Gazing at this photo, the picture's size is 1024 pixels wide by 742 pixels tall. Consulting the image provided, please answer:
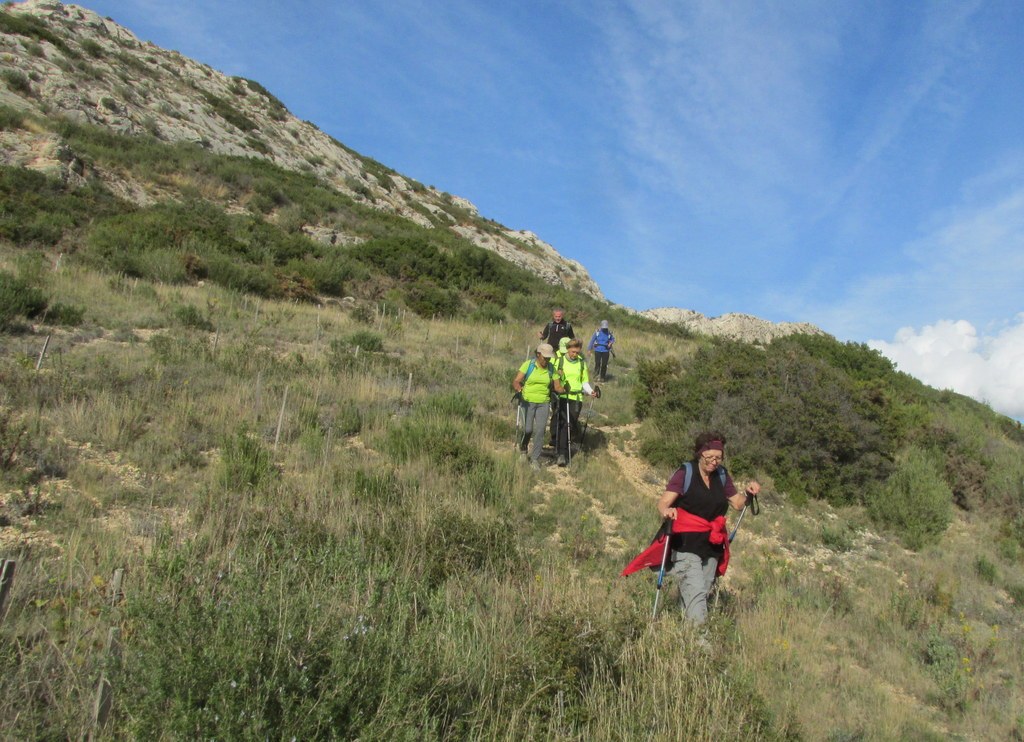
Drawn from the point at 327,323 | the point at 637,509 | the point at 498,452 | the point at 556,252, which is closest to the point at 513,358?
the point at 327,323

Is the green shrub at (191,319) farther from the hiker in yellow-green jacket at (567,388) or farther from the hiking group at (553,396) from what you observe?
the hiker in yellow-green jacket at (567,388)

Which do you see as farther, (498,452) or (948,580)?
(498,452)

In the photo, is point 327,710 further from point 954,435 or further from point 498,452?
point 954,435

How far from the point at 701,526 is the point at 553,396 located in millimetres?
4468

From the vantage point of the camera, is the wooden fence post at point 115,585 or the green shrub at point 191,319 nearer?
the wooden fence post at point 115,585

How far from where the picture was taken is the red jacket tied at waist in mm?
4641

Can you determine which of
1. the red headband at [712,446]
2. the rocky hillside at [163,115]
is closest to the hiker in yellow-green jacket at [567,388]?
the red headband at [712,446]

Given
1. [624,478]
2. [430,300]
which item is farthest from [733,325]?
[624,478]

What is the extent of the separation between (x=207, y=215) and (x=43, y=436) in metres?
15.9

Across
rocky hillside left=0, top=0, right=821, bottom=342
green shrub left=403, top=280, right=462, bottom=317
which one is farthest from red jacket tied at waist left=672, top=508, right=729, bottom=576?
rocky hillside left=0, top=0, right=821, bottom=342

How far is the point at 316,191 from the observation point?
2775 centimetres

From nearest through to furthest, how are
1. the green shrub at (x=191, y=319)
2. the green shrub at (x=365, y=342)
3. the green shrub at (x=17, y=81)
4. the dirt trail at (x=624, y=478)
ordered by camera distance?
the dirt trail at (x=624, y=478) → the green shrub at (x=191, y=319) → the green shrub at (x=365, y=342) → the green shrub at (x=17, y=81)

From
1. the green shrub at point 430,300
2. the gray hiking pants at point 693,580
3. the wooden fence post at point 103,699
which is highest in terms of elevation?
the green shrub at point 430,300

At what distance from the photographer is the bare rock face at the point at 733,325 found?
121 feet
